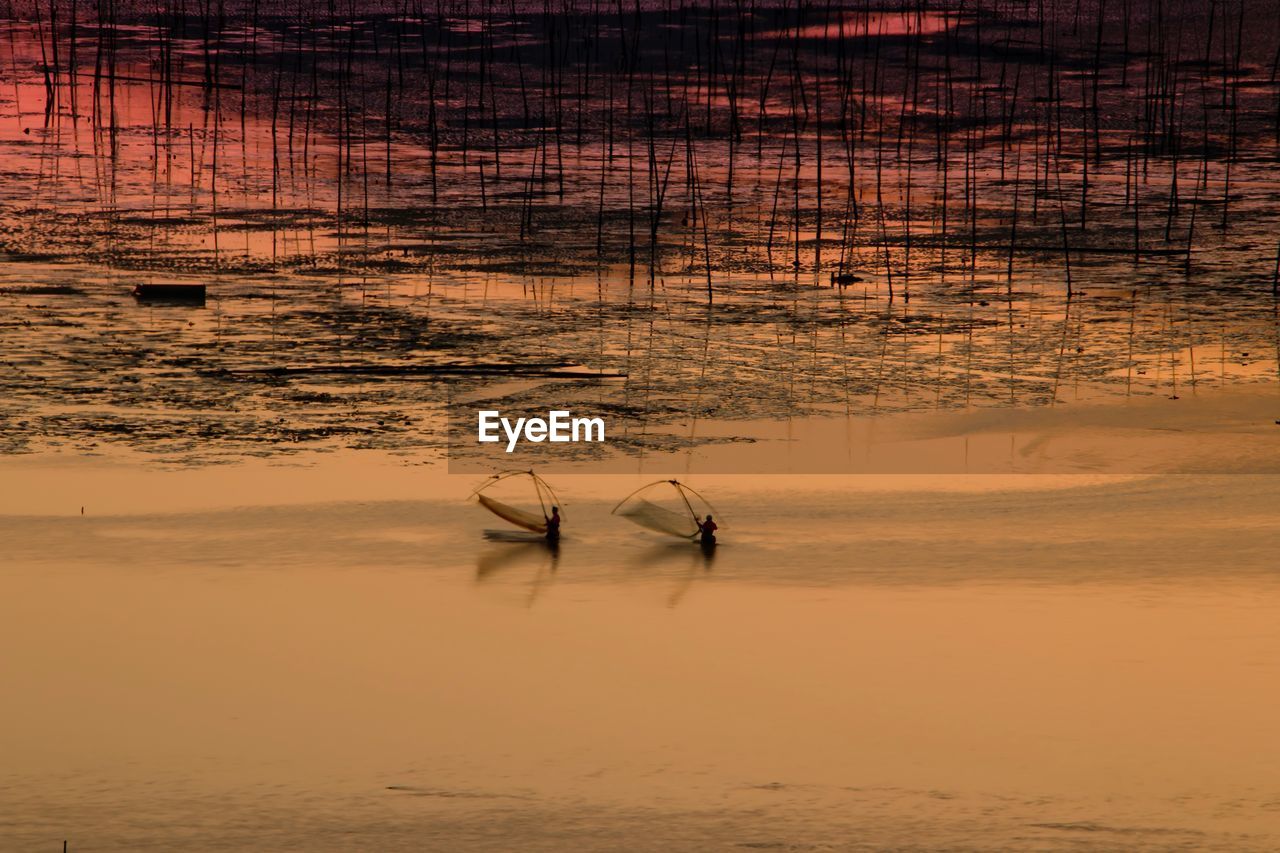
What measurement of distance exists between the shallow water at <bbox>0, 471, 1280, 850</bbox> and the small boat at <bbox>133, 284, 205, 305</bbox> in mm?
2847

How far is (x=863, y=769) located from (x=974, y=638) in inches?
36.2

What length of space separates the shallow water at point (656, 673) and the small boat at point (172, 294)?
112 inches

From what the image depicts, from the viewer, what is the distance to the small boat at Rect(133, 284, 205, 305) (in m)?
8.73

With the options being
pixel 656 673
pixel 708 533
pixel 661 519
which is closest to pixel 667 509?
pixel 661 519

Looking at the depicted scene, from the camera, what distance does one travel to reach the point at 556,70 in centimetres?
1638

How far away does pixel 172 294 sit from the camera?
8.74 meters

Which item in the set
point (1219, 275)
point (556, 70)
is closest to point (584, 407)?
point (1219, 275)

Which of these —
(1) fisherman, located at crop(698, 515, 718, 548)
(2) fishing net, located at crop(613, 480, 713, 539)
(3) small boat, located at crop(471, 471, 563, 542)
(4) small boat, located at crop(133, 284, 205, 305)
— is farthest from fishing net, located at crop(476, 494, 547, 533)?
(4) small boat, located at crop(133, 284, 205, 305)

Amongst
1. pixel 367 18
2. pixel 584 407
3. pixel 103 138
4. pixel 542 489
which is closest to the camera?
pixel 542 489

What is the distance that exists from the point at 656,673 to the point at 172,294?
192 inches

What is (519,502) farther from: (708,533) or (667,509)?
(708,533)

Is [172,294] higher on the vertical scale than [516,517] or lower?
higher

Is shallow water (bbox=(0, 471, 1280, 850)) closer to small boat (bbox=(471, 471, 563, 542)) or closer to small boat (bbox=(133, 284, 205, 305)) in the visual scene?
small boat (bbox=(471, 471, 563, 542))

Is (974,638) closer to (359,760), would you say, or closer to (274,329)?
(359,760)
